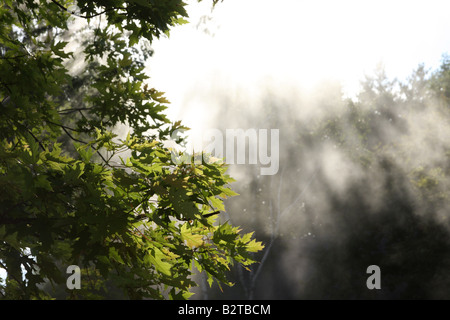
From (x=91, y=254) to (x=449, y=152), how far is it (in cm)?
1959

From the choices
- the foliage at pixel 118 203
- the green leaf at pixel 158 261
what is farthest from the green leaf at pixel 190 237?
the green leaf at pixel 158 261

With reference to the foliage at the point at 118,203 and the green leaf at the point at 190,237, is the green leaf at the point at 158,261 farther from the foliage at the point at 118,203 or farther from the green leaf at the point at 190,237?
the green leaf at the point at 190,237

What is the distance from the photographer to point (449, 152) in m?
18.6

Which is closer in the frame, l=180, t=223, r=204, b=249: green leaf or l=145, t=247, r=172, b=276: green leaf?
l=145, t=247, r=172, b=276: green leaf

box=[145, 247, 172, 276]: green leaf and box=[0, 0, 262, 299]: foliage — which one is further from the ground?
box=[0, 0, 262, 299]: foliage

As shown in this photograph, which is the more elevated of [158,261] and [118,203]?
[118,203]

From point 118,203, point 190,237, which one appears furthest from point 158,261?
point 118,203

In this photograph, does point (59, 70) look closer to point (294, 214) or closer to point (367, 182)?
point (367, 182)

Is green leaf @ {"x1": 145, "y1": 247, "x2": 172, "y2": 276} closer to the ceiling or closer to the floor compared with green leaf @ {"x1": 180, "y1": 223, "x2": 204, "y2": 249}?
closer to the floor

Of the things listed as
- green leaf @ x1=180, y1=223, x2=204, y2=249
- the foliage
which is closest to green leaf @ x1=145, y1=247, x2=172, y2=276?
the foliage

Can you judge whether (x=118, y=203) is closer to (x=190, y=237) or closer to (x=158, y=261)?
(x=158, y=261)

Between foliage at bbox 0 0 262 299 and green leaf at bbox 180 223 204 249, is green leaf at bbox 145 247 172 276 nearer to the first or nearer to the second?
foliage at bbox 0 0 262 299
